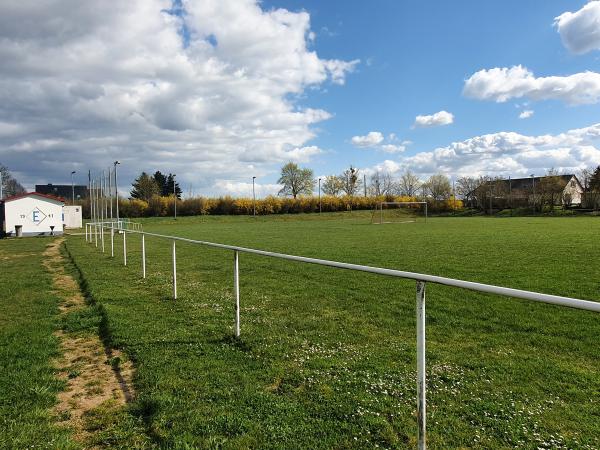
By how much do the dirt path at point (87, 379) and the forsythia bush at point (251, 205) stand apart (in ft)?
214

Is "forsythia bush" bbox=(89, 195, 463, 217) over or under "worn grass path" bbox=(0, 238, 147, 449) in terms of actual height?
over

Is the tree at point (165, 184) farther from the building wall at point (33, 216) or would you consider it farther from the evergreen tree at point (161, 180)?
the building wall at point (33, 216)

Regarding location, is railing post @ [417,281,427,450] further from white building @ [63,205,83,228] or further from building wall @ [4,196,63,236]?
white building @ [63,205,83,228]

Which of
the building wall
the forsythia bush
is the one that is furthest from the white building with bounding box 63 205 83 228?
the forsythia bush

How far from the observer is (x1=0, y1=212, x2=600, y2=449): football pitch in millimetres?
3396

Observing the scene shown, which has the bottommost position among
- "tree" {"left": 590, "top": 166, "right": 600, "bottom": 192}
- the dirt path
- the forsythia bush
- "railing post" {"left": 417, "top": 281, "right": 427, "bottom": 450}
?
the dirt path

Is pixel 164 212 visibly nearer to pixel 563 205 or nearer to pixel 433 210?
pixel 433 210

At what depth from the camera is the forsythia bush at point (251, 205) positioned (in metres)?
70.7

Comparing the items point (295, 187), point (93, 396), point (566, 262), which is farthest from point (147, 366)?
point (295, 187)

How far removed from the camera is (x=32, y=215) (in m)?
33.8

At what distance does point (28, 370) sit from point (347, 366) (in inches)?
142

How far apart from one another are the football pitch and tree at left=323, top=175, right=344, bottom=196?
90792mm

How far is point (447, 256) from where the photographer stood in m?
14.8

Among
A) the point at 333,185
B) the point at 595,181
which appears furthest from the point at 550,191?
the point at 333,185
